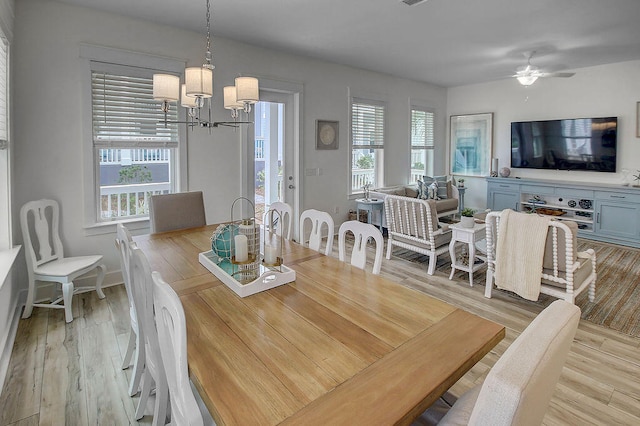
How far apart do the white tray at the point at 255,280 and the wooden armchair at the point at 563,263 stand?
86.6 inches

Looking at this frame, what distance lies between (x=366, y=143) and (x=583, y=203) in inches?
142

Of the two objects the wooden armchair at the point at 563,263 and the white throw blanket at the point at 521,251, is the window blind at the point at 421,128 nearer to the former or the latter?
the wooden armchair at the point at 563,263

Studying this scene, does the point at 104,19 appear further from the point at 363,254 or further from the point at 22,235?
the point at 363,254

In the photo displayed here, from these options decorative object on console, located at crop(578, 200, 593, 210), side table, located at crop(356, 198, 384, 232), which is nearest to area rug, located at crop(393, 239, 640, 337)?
decorative object on console, located at crop(578, 200, 593, 210)

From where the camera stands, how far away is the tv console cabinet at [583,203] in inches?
211

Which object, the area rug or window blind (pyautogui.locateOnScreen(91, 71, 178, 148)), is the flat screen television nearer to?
the area rug

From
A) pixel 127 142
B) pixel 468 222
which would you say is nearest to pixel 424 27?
pixel 468 222

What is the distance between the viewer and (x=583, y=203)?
5.88 meters

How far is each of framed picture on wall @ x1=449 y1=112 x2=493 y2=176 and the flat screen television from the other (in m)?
0.52

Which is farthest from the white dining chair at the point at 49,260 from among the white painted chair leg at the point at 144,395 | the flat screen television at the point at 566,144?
the flat screen television at the point at 566,144

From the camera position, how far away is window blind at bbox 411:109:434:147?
23.5 ft

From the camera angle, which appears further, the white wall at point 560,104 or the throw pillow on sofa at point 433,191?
the throw pillow on sofa at point 433,191

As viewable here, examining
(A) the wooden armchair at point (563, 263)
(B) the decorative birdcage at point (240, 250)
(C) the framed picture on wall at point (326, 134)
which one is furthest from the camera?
(C) the framed picture on wall at point (326, 134)

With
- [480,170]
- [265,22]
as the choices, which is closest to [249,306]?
[265,22]
